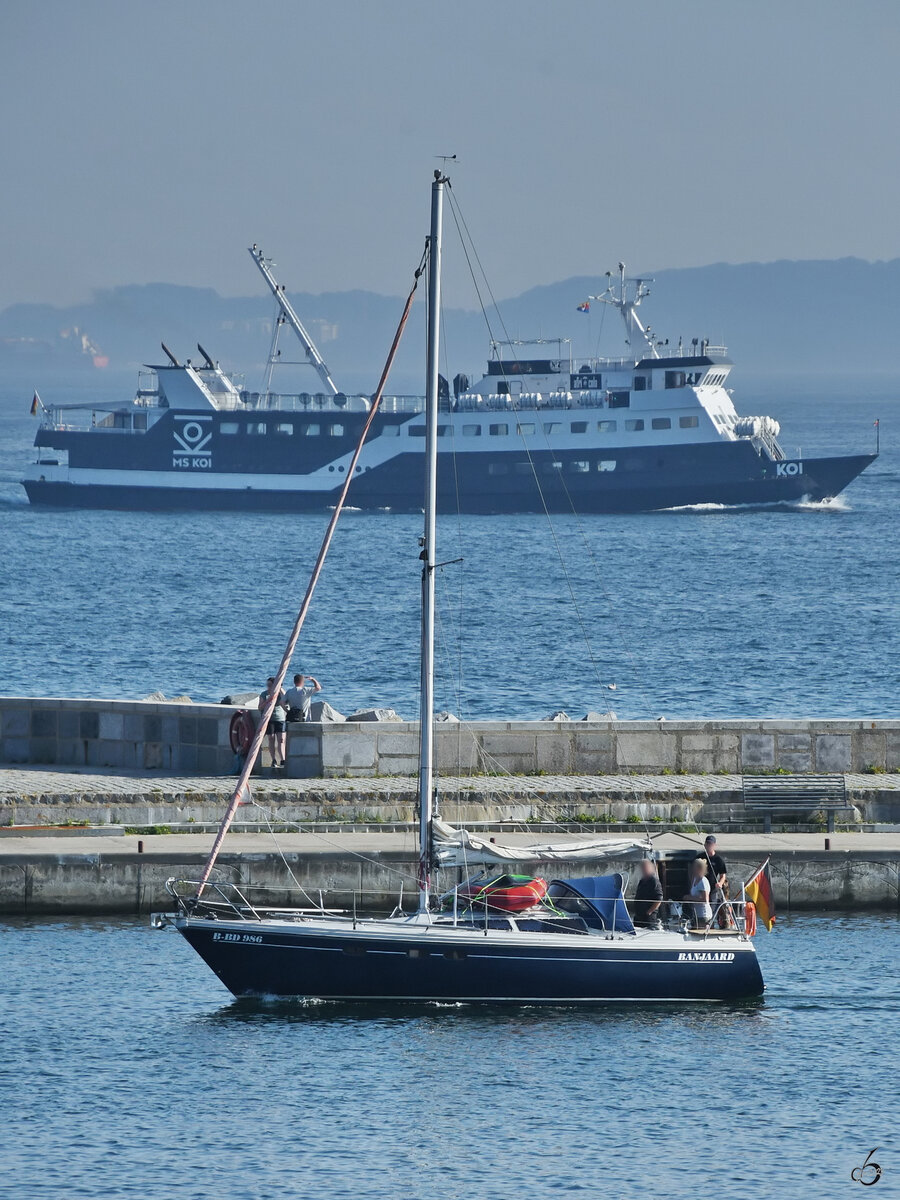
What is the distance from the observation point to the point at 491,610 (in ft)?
205

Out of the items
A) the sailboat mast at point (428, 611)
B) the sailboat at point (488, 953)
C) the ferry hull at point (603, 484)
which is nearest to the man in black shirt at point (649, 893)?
the sailboat at point (488, 953)

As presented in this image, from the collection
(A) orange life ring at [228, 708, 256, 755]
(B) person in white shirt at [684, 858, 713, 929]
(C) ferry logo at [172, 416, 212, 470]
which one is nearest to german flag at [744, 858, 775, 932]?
(B) person in white shirt at [684, 858, 713, 929]

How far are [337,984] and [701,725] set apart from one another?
292 inches

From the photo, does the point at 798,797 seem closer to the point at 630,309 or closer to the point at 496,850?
the point at 496,850

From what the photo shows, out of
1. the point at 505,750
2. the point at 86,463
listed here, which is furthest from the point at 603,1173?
the point at 86,463

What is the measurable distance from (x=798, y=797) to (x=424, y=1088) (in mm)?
7891

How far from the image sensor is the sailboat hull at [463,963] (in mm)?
18406

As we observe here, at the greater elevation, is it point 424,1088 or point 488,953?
point 488,953

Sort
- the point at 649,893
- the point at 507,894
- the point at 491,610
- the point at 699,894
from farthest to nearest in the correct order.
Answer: the point at 491,610 < the point at 649,893 < the point at 699,894 < the point at 507,894

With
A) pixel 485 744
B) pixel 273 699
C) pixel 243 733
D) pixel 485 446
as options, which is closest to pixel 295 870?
pixel 273 699

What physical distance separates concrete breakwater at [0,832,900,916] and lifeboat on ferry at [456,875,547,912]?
1.22 m

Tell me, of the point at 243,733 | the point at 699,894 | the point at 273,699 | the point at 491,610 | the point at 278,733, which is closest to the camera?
the point at 699,894

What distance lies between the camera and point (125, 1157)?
48.5ft

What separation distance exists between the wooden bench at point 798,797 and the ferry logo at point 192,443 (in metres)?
84.6
